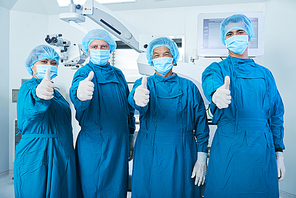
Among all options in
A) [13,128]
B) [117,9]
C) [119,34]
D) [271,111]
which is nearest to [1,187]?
[13,128]

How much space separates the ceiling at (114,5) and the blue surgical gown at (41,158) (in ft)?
7.48

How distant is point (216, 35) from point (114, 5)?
1.97m

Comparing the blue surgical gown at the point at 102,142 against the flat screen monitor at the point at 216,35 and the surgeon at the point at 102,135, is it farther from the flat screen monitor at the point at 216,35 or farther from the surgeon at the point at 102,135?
the flat screen monitor at the point at 216,35

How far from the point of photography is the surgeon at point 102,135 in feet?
4.48

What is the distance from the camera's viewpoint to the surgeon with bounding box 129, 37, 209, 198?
51.1 inches

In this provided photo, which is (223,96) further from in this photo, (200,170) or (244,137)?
(200,170)

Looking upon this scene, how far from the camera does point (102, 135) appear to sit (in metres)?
1.39

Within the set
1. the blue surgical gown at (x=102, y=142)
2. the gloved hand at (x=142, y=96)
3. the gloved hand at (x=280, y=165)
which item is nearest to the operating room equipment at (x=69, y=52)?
the blue surgical gown at (x=102, y=142)

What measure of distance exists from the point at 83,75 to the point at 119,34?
0.51 meters

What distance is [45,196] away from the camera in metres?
1.32

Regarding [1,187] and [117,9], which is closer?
[1,187]

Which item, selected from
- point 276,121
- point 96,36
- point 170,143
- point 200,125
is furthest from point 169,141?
point 96,36

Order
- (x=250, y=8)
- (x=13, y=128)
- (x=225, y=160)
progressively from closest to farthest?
(x=225, y=160)
(x=250, y=8)
(x=13, y=128)

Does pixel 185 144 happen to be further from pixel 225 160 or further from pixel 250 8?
pixel 250 8
